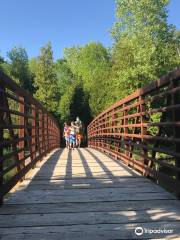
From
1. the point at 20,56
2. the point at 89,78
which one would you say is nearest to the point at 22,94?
the point at 89,78

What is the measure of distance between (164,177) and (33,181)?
6.77ft

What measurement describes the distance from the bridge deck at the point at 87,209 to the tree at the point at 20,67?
5622 centimetres

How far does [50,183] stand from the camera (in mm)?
6742

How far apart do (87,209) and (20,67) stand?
231 ft

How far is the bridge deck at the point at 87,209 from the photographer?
402 cm

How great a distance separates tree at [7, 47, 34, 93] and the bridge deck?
56224mm

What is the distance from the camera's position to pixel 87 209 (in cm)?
487

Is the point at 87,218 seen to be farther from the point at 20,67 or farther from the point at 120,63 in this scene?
the point at 20,67

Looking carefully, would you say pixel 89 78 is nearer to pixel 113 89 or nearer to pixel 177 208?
pixel 113 89

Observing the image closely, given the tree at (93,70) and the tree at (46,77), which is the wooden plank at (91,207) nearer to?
the tree at (93,70)

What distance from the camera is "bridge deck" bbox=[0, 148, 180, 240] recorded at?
4023mm

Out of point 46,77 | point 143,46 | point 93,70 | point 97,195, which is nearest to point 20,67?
point 93,70

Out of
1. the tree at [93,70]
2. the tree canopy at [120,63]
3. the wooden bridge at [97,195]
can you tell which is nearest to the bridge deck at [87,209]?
the wooden bridge at [97,195]

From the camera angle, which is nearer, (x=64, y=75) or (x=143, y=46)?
(x=143, y=46)
